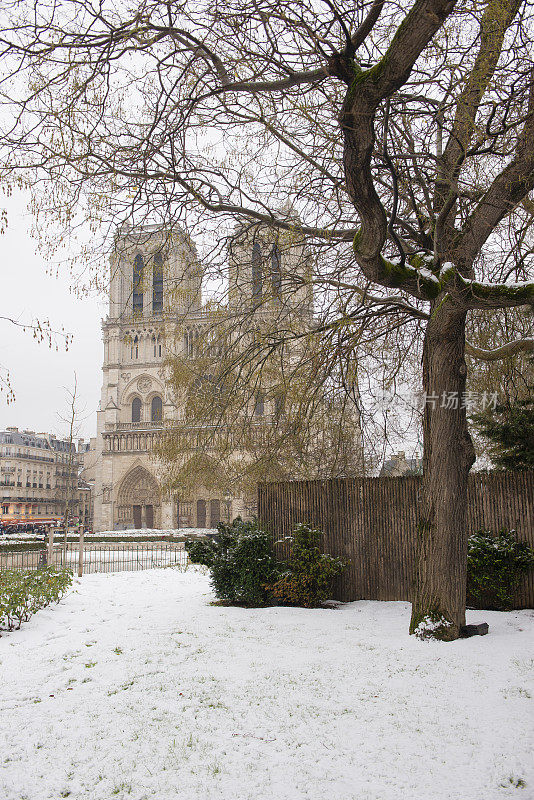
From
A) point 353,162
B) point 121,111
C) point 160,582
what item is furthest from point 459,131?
point 160,582

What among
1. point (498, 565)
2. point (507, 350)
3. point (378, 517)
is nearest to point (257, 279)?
point (507, 350)

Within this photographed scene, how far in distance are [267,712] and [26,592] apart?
563cm

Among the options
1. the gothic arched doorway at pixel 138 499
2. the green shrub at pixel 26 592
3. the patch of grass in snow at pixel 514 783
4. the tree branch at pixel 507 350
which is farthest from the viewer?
the gothic arched doorway at pixel 138 499

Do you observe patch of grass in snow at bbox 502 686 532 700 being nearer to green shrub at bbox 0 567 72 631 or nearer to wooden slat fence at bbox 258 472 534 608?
wooden slat fence at bbox 258 472 534 608

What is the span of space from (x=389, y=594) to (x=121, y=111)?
8.47 metres

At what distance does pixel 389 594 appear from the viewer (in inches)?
400

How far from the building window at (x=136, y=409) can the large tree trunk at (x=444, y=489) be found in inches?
1901

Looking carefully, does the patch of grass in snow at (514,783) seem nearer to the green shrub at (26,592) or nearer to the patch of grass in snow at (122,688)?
the patch of grass in snow at (122,688)

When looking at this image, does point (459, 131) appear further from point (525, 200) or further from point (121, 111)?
point (121, 111)

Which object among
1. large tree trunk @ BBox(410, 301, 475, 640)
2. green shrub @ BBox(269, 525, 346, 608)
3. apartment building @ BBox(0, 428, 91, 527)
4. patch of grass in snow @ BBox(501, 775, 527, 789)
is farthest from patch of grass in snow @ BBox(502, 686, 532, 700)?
apartment building @ BBox(0, 428, 91, 527)

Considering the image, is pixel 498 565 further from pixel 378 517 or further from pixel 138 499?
pixel 138 499

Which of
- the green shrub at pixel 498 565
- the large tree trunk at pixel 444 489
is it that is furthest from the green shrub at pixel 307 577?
the large tree trunk at pixel 444 489

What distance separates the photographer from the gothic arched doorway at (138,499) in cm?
5138

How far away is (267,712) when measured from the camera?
206 inches
